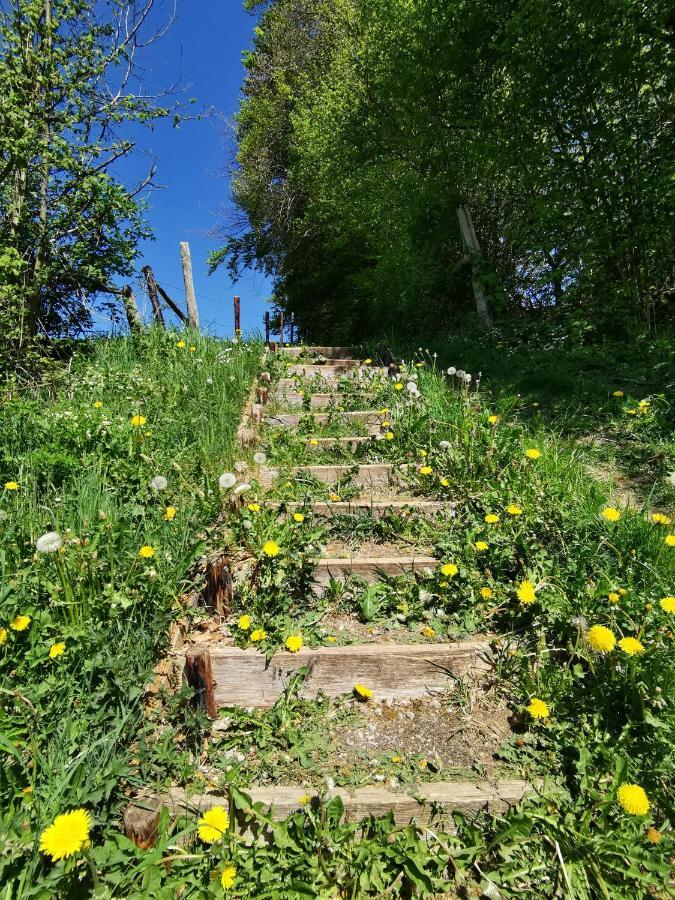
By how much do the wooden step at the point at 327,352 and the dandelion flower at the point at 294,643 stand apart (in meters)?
5.71

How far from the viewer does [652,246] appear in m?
5.22

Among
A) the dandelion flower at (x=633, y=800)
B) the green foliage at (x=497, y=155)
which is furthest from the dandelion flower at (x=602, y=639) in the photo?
the green foliage at (x=497, y=155)

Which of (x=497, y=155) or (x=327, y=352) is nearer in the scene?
(x=497, y=155)

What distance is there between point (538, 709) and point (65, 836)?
5.02ft

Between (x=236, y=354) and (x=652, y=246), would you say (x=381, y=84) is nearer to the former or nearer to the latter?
(x=652, y=246)

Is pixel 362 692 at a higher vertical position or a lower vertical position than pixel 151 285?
lower

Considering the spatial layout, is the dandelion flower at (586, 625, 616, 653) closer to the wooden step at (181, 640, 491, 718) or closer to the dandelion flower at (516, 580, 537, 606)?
the dandelion flower at (516, 580, 537, 606)

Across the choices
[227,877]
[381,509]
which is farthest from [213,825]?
[381,509]

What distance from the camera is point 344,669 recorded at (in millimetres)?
1850

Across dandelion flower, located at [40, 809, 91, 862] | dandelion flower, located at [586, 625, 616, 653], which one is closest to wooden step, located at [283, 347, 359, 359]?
dandelion flower, located at [586, 625, 616, 653]

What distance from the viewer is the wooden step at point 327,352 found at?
285 inches

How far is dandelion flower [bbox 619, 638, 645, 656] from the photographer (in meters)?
1.54

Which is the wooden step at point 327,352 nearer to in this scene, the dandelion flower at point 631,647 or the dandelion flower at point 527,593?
the dandelion flower at point 527,593

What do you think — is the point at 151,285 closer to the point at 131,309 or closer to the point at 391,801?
the point at 131,309
